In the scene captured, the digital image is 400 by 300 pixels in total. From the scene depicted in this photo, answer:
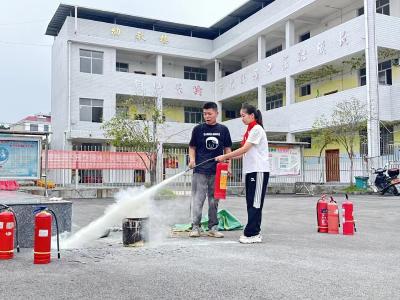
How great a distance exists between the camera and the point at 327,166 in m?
24.4

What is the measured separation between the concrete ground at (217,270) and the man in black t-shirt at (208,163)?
0.38 metres

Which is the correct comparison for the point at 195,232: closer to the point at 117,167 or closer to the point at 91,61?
the point at 117,167

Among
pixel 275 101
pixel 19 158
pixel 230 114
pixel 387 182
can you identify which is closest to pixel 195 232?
pixel 19 158

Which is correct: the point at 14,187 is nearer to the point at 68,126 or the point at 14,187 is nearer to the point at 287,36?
the point at 68,126

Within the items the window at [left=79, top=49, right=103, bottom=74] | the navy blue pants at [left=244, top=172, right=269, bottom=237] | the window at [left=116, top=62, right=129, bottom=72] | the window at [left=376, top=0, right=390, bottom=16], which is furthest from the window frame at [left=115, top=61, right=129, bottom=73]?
the navy blue pants at [left=244, top=172, right=269, bottom=237]

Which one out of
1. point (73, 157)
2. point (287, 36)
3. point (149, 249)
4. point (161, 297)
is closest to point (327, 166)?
point (287, 36)

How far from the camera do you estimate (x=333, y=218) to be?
7410 millimetres

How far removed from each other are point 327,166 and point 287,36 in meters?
9.96

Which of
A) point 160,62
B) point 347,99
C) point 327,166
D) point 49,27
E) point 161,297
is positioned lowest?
point 161,297

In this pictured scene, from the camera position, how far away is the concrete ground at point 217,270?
3.66 metres

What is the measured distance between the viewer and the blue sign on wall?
8.31 metres

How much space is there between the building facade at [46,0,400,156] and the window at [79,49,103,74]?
8cm

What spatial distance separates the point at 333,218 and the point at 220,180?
2.14m

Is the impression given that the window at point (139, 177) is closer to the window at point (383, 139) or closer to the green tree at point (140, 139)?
the green tree at point (140, 139)
